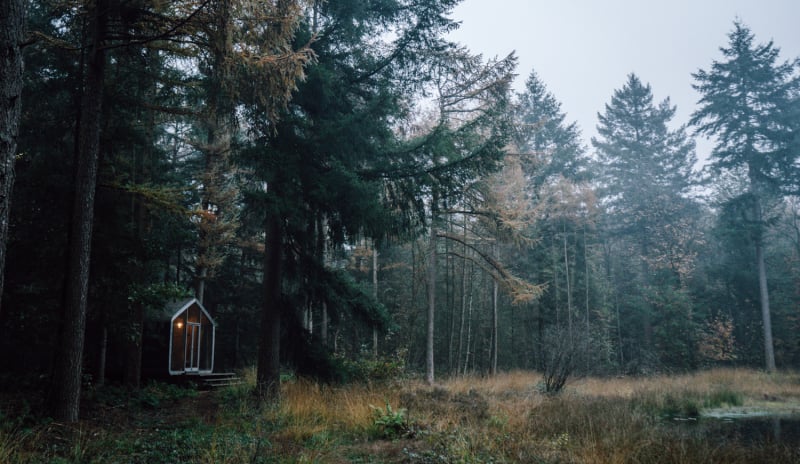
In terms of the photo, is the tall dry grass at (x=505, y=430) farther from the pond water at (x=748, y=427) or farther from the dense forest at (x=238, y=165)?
the dense forest at (x=238, y=165)

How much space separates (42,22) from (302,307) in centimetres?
736

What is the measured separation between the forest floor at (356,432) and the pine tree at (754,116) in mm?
14747

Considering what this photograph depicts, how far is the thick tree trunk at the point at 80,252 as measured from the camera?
5.89m

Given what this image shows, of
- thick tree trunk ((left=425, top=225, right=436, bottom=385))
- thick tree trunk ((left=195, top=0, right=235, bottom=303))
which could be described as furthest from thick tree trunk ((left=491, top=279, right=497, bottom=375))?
thick tree trunk ((left=195, top=0, right=235, bottom=303))

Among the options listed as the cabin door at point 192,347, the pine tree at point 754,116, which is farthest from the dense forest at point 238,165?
the pine tree at point 754,116

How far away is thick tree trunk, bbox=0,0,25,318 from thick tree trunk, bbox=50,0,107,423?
2.92 metres

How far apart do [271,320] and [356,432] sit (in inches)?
123

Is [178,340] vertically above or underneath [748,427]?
above

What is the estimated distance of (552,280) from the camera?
23.1 metres

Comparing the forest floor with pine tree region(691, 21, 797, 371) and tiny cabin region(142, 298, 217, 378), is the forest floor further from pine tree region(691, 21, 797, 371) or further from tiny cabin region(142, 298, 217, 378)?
pine tree region(691, 21, 797, 371)

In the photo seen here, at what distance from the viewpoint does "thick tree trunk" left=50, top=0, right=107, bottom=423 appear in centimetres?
589

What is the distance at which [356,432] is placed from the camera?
6.59m

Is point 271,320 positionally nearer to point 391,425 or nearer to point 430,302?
point 391,425

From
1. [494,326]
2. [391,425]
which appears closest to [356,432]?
[391,425]
